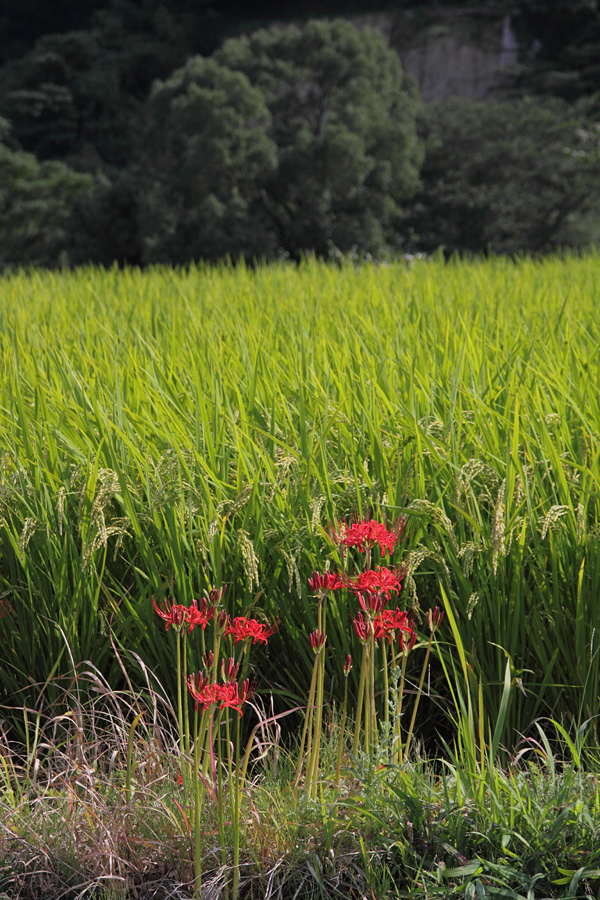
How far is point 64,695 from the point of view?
4.67ft

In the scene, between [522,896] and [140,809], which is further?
[140,809]

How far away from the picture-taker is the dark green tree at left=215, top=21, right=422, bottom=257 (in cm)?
1218

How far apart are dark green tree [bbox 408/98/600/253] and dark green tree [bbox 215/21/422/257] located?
0.93m

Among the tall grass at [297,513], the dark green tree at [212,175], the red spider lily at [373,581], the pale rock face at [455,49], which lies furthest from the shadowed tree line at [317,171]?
the red spider lily at [373,581]

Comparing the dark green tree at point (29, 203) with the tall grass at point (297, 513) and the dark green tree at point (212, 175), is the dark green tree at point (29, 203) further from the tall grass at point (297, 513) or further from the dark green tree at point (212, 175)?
the tall grass at point (297, 513)

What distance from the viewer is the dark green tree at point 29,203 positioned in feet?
56.8

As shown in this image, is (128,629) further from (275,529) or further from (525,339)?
(525,339)

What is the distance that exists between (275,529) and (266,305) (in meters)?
2.43

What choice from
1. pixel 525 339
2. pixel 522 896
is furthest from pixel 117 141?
Result: pixel 522 896

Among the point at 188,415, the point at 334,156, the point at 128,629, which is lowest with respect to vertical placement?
the point at 128,629

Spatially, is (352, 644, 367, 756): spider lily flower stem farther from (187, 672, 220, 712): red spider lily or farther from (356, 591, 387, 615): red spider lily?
(187, 672, 220, 712): red spider lily

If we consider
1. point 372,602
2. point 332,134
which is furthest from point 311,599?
point 332,134

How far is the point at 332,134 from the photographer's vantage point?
11852 mm

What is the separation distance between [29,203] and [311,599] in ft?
58.4
